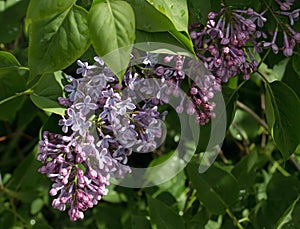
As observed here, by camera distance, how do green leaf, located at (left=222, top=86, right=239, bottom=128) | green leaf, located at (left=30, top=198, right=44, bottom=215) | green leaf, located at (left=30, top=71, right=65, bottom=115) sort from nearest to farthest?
green leaf, located at (left=30, top=71, right=65, bottom=115)
green leaf, located at (left=222, top=86, right=239, bottom=128)
green leaf, located at (left=30, top=198, right=44, bottom=215)

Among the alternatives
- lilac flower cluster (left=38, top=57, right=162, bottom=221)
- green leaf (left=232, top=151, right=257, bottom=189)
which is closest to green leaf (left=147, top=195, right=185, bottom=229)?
green leaf (left=232, top=151, right=257, bottom=189)

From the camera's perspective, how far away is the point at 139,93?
104cm

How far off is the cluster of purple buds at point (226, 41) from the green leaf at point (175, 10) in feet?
0.31

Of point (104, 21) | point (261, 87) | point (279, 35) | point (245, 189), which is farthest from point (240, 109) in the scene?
point (104, 21)

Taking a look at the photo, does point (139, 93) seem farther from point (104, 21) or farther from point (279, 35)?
point (279, 35)

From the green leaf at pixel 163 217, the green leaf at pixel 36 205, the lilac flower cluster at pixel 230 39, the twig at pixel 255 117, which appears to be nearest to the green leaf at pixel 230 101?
the lilac flower cluster at pixel 230 39

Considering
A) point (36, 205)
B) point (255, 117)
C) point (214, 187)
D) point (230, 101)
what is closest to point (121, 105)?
point (230, 101)

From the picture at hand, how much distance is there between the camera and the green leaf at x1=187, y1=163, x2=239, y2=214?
4.34 feet

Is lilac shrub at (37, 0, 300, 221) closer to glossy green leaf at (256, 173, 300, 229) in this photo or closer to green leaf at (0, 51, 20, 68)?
green leaf at (0, 51, 20, 68)

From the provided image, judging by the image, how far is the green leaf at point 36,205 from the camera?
66.4 inches

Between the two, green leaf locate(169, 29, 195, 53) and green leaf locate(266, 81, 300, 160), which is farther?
green leaf locate(266, 81, 300, 160)

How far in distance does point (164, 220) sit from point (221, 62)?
0.40 m

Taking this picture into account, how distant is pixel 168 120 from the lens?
1.65 metres

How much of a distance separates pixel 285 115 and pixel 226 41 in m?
0.21
